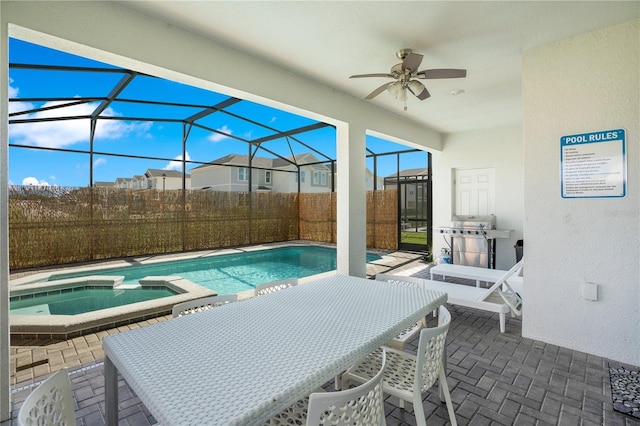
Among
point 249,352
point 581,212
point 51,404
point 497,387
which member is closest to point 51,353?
point 51,404

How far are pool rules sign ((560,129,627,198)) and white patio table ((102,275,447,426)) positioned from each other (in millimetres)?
2028

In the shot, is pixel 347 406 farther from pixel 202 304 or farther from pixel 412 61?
pixel 412 61

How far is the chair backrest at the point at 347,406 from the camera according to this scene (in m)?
1.01

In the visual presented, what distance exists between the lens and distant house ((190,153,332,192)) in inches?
513

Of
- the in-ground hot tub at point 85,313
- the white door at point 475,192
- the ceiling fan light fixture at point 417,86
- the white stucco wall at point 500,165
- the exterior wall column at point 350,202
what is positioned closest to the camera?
the in-ground hot tub at point 85,313

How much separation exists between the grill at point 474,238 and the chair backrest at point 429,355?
5.34 meters

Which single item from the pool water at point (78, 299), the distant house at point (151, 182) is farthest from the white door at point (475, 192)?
the distant house at point (151, 182)

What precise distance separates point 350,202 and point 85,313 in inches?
149

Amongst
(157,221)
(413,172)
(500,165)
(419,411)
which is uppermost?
(413,172)

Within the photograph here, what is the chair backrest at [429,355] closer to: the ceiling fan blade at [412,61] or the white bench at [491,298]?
the white bench at [491,298]

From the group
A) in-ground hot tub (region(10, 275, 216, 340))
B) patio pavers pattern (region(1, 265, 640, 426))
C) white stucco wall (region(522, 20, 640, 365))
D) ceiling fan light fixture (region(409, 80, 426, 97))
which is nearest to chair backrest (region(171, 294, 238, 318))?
patio pavers pattern (region(1, 265, 640, 426))

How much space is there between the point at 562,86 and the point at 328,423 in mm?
3735

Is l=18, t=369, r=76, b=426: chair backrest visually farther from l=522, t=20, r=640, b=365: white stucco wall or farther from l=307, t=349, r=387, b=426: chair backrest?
l=522, t=20, r=640, b=365: white stucco wall

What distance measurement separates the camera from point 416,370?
1.57m
